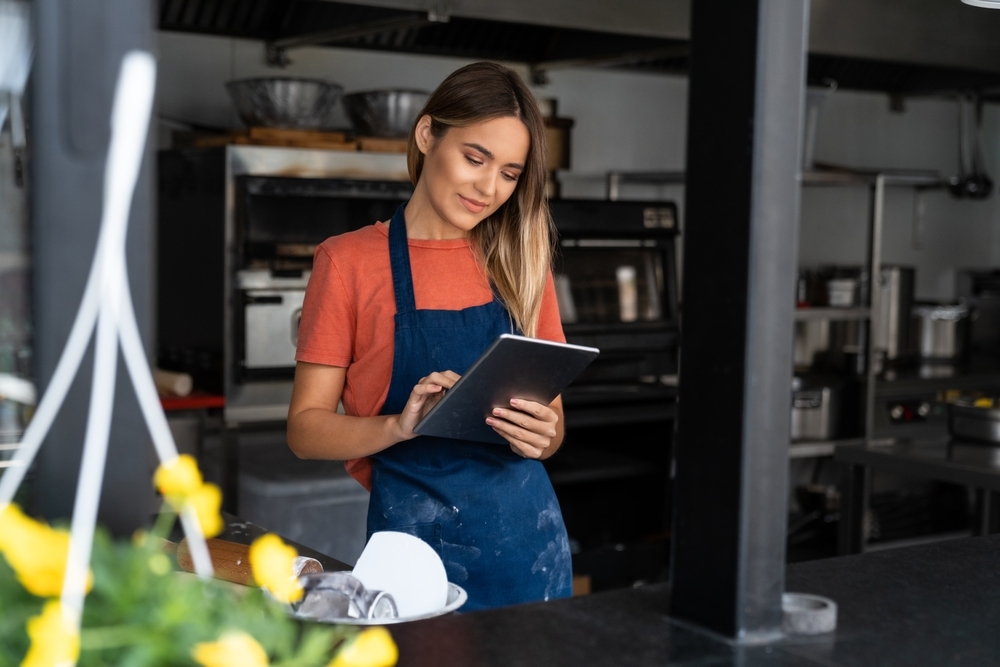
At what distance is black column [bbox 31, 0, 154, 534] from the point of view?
70 cm

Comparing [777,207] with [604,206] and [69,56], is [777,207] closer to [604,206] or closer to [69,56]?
[69,56]

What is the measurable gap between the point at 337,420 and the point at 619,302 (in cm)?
244

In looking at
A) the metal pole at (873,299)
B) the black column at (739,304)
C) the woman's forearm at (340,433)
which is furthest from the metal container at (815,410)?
→ the black column at (739,304)

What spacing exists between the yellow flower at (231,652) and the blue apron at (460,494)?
48.6 inches

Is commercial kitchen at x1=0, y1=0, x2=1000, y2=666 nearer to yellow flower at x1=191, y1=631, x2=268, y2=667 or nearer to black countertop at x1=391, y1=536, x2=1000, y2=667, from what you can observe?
black countertop at x1=391, y1=536, x2=1000, y2=667

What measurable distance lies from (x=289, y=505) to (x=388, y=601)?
234cm

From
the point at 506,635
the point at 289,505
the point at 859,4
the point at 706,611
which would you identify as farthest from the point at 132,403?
the point at 859,4

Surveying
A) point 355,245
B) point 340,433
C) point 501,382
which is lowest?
point 340,433

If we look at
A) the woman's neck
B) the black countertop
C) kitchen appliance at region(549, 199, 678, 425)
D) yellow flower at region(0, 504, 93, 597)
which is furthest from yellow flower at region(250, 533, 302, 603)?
kitchen appliance at region(549, 199, 678, 425)

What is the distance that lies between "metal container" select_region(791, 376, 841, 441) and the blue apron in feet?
9.42

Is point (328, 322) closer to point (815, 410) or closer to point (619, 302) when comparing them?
point (619, 302)

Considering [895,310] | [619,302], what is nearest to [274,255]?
[619,302]

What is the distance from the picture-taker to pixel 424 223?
6.38 ft

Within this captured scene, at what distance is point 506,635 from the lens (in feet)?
3.57
